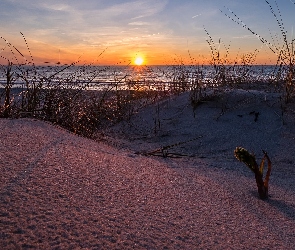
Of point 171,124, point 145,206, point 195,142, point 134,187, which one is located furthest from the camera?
point 171,124

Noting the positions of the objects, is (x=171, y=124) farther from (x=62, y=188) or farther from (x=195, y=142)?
(x=62, y=188)

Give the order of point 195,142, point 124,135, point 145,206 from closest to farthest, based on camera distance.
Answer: point 145,206 < point 195,142 < point 124,135

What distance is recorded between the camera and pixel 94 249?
0.69 m

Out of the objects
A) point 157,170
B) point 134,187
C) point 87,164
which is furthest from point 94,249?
point 157,170

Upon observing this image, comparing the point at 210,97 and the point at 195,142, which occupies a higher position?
the point at 210,97

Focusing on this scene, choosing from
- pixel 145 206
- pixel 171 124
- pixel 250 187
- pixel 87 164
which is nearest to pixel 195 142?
pixel 171 124

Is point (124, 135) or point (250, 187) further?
point (124, 135)

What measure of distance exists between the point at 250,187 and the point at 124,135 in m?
1.67

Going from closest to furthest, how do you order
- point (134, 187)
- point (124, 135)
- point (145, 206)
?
point (145, 206), point (134, 187), point (124, 135)

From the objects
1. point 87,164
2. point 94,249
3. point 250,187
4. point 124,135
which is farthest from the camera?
point 124,135

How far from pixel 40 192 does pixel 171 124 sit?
233 cm

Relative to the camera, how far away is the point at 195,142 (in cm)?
262

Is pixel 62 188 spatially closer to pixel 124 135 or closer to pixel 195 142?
pixel 195 142

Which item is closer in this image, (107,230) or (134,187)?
(107,230)
